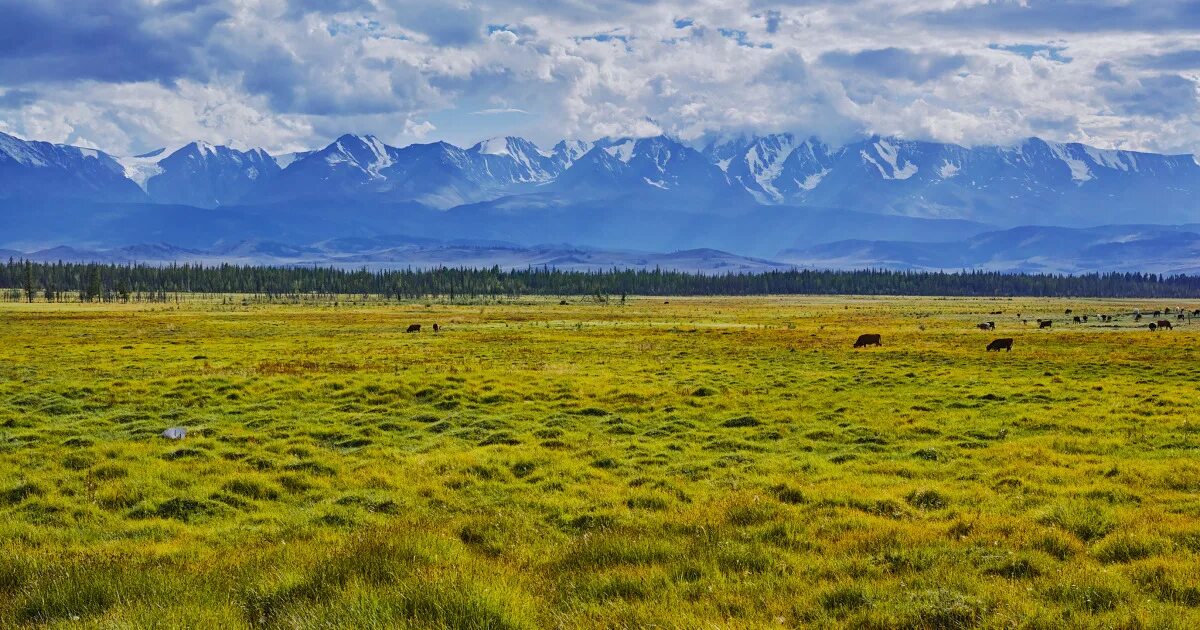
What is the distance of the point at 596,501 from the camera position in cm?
1385

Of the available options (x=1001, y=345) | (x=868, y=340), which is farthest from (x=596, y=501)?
(x=868, y=340)

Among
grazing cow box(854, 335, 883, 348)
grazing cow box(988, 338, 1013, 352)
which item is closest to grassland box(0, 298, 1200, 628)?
grazing cow box(988, 338, 1013, 352)

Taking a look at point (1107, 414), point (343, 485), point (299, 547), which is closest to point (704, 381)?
point (1107, 414)

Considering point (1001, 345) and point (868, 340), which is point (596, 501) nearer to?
point (1001, 345)

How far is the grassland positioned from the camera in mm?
7938

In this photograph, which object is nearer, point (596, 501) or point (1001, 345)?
point (596, 501)

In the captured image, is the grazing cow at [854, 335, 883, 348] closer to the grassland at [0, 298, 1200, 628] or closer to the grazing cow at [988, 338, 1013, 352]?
the grazing cow at [988, 338, 1013, 352]

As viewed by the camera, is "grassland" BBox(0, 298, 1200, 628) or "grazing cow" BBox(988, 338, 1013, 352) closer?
"grassland" BBox(0, 298, 1200, 628)

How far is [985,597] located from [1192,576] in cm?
252

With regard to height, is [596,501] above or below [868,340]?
below

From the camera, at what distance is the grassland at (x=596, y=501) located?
7938 millimetres

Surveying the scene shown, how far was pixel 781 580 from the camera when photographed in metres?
8.88

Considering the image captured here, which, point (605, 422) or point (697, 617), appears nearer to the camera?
point (697, 617)

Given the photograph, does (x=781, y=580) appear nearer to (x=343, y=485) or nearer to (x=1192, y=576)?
(x=1192, y=576)
